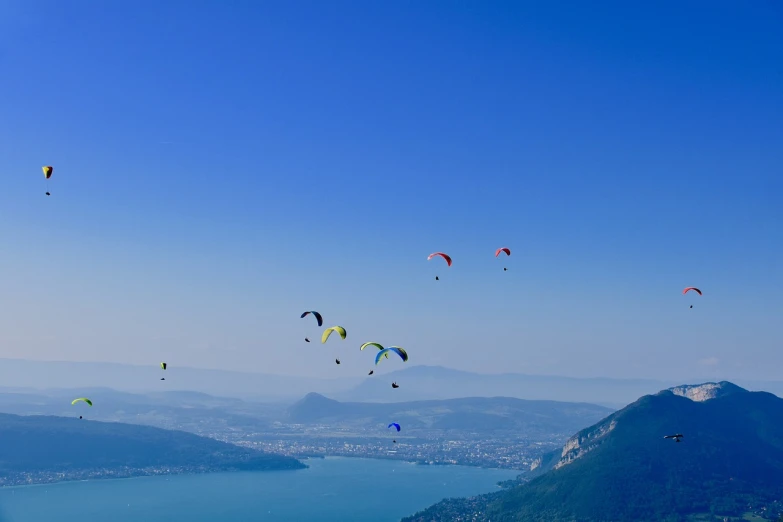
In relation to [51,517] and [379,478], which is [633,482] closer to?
[379,478]

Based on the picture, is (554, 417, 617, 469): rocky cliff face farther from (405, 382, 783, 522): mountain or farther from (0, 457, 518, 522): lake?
(0, 457, 518, 522): lake

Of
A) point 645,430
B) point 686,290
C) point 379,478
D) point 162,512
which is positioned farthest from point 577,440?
point 686,290

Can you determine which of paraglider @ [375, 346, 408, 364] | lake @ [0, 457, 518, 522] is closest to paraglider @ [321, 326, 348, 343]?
paraglider @ [375, 346, 408, 364]

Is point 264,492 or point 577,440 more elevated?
point 577,440

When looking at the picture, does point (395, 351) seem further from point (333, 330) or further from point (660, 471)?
point (660, 471)

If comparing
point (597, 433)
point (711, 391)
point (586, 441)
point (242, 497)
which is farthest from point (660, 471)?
point (242, 497)
